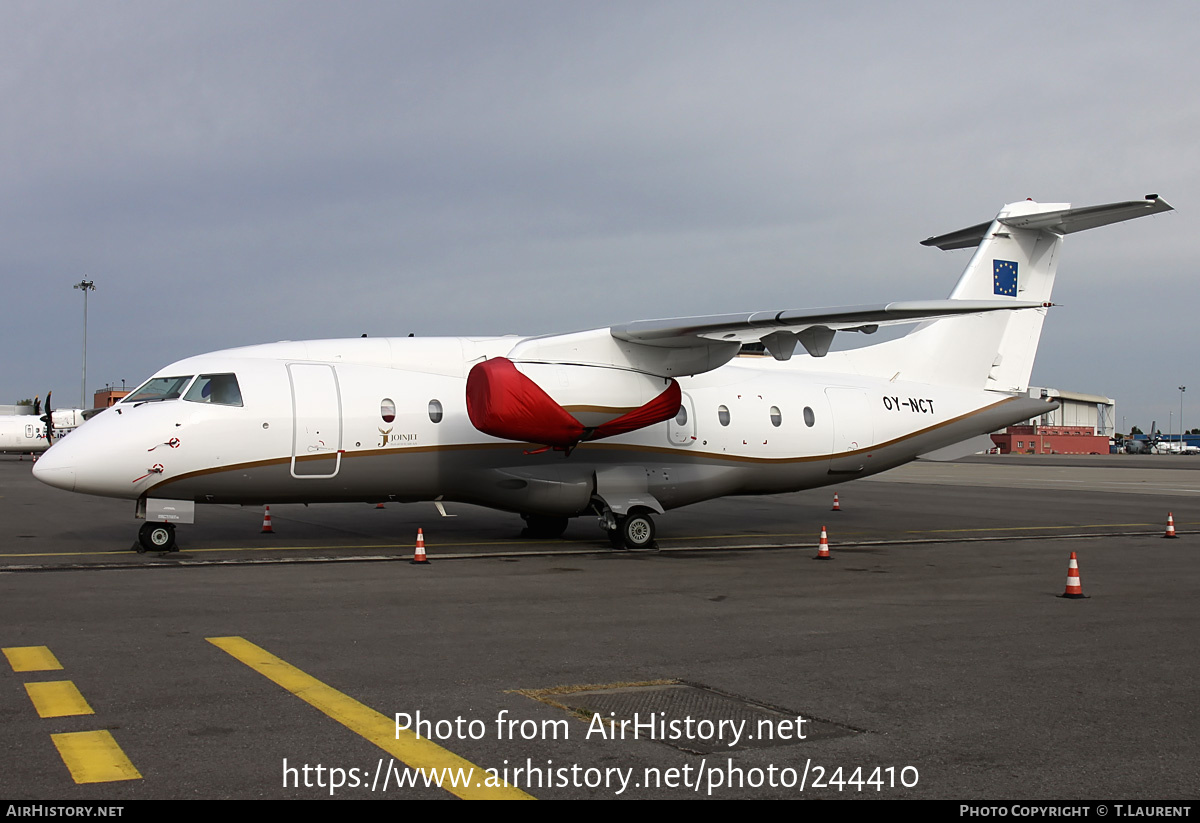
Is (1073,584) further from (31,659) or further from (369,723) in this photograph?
(31,659)

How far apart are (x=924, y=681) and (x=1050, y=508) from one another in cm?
2117

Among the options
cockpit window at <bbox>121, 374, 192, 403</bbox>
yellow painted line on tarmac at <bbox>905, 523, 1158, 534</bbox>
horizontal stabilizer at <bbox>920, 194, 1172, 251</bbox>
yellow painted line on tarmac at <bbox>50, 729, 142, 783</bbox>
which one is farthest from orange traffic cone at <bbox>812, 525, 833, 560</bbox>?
yellow painted line on tarmac at <bbox>50, 729, 142, 783</bbox>

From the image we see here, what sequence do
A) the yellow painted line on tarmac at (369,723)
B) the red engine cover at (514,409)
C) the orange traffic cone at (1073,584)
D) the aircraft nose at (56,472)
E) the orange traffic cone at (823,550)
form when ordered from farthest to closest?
the orange traffic cone at (823,550) < the red engine cover at (514,409) < the aircraft nose at (56,472) < the orange traffic cone at (1073,584) < the yellow painted line on tarmac at (369,723)

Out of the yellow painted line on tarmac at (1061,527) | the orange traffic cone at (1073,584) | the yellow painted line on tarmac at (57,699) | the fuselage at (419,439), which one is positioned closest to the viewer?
the yellow painted line on tarmac at (57,699)

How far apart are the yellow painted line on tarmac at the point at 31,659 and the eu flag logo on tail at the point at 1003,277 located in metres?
18.4

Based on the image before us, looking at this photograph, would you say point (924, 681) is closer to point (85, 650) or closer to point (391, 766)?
point (391, 766)

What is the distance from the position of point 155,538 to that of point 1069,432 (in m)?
113

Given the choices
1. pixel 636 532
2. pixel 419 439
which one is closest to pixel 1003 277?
pixel 636 532

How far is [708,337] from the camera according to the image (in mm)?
15789

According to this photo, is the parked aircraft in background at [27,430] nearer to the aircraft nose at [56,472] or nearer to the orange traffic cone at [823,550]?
the aircraft nose at [56,472]

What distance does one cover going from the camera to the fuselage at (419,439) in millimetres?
14688

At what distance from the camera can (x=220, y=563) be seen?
1386 cm

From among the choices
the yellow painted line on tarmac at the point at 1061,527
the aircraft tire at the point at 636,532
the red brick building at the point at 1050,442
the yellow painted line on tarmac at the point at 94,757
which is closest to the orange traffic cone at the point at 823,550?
the aircraft tire at the point at 636,532

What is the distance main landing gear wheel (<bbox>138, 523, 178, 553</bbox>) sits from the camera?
14.8 m
